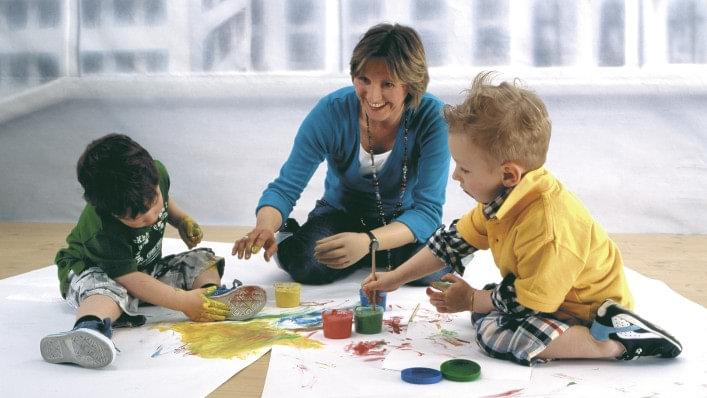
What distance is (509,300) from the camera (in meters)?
1.70

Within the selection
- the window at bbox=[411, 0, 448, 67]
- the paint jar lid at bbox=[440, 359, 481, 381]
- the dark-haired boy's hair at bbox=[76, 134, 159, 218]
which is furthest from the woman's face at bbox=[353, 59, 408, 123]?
the window at bbox=[411, 0, 448, 67]

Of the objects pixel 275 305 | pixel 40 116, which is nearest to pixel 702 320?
pixel 275 305

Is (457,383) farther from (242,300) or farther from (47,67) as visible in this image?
(47,67)

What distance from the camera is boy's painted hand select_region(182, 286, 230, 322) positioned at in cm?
198

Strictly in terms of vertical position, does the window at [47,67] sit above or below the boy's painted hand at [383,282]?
above

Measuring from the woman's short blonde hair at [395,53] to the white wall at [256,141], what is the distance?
48.4 inches

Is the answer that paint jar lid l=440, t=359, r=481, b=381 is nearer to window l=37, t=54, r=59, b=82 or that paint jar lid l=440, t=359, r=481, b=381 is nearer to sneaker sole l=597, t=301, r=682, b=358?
sneaker sole l=597, t=301, r=682, b=358

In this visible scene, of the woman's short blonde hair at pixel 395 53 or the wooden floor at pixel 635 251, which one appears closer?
the woman's short blonde hair at pixel 395 53

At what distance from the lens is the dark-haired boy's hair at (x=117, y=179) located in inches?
73.4

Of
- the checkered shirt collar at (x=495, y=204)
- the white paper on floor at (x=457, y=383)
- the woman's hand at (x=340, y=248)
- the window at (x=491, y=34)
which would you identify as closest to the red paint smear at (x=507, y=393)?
the white paper on floor at (x=457, y=383)

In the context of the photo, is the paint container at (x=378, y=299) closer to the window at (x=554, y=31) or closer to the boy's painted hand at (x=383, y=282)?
the boy's painted hand at (x=383, y=282)

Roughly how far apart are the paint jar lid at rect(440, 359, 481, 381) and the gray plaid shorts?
2.43 feet

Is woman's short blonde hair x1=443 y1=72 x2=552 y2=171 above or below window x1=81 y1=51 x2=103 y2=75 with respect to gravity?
below

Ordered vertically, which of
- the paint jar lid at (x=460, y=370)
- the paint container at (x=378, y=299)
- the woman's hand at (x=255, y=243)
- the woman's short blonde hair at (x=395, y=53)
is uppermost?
the woman's short blonde hair at (x=395, y=53)
